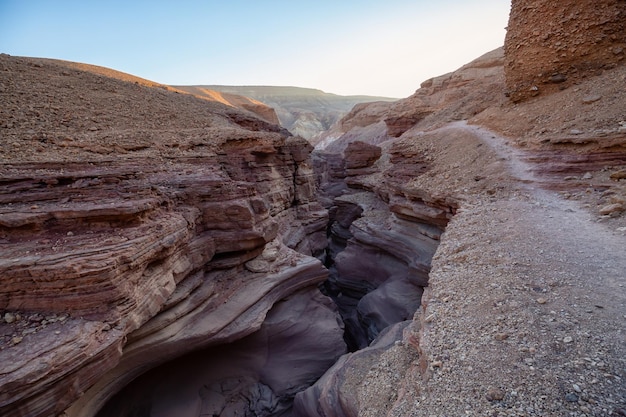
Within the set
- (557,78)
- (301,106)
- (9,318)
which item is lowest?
(9,318)

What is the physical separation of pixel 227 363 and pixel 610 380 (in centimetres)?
684

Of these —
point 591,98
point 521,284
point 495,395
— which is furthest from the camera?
point 591,98

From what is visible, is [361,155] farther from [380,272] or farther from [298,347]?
[298,347]

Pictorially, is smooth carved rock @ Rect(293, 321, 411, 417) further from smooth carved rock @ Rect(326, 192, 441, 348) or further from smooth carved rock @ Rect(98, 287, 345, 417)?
smooth carved rock @ Rect(326, 192, 441, 348)

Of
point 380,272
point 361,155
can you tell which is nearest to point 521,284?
point 380,272

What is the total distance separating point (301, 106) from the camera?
93.6 metres

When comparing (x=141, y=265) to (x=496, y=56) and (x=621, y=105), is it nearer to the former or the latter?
(x=621, y=105)

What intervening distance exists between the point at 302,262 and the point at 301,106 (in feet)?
300

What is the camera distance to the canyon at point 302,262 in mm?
2914

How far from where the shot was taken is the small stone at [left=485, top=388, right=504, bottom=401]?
89.0 inches

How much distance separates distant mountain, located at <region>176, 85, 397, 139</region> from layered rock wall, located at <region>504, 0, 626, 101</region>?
52747 mm

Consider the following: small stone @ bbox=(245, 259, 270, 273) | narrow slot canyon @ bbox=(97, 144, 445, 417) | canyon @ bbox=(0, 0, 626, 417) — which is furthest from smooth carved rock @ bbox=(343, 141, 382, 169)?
small stone @ bbox=(245, 259, 270, 273)

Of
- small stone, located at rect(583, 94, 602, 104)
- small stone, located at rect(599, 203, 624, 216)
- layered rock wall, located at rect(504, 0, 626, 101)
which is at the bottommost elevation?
small stone, located at rect(599, 203, 624, 216)

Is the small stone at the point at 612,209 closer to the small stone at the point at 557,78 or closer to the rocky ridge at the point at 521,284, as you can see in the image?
the rocky ridge at the point at 521,284
